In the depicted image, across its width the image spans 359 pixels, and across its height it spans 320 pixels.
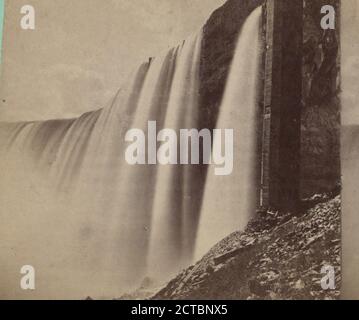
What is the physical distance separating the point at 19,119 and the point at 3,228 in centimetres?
66

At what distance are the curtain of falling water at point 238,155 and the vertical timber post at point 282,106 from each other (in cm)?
8

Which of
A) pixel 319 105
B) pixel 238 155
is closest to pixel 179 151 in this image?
pixel 238 155

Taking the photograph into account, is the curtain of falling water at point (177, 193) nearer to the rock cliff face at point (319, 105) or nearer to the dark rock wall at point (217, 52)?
the dark rock wall at point (217, 52)

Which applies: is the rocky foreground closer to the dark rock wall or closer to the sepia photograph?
the sepia photograph

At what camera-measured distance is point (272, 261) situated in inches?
110

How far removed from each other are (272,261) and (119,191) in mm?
1043

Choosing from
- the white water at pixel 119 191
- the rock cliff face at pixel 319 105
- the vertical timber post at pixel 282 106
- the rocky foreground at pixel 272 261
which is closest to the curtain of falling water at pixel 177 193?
the white water at pixel 119 191

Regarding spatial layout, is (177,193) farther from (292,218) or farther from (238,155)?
(292,218)

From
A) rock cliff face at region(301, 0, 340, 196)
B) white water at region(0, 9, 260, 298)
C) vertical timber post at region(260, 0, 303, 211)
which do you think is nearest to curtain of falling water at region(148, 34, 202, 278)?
white water at region(0, 9, 260, 298)

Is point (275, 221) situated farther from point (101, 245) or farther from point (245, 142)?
point (101, 245)

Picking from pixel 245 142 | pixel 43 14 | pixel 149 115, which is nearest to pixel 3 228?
pixel 149 115

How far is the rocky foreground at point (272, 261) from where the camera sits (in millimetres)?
2758

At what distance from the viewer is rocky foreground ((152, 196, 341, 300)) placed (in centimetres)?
276

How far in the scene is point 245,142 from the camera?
282 cm
